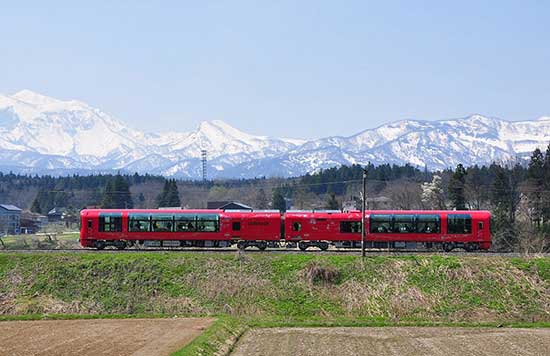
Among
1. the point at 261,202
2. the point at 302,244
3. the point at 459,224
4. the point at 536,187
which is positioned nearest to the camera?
the point at 459,224

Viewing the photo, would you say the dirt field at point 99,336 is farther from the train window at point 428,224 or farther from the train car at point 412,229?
the train window at point 428,224

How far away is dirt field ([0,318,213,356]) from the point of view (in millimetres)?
24672

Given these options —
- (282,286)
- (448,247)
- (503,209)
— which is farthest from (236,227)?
(503,209)

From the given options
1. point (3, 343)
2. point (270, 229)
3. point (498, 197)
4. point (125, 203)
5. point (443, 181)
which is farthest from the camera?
point (125, 203)

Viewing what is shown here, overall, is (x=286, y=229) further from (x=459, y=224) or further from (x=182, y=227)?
(x=459, y=224)

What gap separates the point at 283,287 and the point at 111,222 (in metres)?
17.0

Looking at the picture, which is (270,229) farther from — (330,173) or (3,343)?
(330,173)

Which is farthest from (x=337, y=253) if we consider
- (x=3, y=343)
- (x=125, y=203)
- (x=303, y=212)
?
(x=125, y=203)

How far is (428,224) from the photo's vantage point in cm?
5053

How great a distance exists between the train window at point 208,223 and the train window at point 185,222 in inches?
14.8

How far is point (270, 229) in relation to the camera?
51.3m

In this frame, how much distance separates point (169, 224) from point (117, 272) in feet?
30.8

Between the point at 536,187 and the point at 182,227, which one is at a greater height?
the point at 536,187

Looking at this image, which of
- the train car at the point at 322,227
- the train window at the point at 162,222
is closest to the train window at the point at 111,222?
the train window at the point at 162,222
